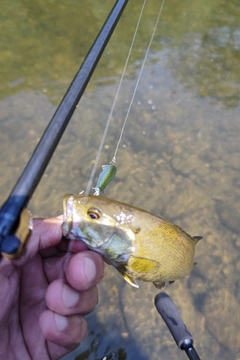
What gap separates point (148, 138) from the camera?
3807 millimetres

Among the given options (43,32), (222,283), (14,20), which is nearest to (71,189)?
(222,283)

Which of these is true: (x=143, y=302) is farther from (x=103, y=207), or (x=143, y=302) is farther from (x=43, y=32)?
(x=43, y=32)

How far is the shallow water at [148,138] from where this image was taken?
2.72 m

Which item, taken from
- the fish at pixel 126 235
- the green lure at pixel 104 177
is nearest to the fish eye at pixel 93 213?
the fish at pixel 126 235

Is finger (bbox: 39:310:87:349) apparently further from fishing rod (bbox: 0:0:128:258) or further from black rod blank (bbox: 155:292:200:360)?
fishing rod (bbox: 0:0:128:258)

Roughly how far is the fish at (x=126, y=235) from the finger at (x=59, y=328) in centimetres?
31

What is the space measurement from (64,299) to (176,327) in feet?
1.76

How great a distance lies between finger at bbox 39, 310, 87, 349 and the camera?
150 centimetres

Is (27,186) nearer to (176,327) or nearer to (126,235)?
(126,235)

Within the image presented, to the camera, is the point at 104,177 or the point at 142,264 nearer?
the point at 142,264

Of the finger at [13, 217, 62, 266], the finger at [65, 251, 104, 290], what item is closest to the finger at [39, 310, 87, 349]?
the finger at [65, 251, 104, 290]

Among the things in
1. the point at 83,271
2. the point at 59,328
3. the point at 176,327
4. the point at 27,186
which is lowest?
the point at 176,327

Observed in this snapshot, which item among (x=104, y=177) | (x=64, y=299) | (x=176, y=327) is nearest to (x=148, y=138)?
(x=104, y=177)

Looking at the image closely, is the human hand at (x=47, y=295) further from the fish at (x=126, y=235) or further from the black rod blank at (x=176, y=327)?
the black rod blank at (x=176, y=327)
